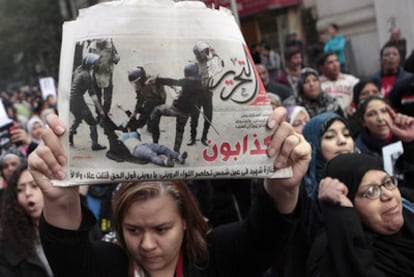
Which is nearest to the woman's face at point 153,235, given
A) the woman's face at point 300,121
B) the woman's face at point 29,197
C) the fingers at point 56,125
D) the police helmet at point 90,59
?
the fingers at point 56,125

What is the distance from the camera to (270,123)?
5.34 ft

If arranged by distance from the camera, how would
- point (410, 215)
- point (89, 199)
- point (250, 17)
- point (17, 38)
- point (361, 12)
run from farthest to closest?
point (17, 38)
point (250, 17)
point (361, 12)
point (89, 199)
point (410, 215)

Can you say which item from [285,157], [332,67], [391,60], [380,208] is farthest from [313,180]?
[332,67]

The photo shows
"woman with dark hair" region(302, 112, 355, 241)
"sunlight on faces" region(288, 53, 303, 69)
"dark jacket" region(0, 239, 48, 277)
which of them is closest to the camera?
"dark jacket" region(0, 239, 48, 277)

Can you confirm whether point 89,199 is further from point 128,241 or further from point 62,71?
point 62,71

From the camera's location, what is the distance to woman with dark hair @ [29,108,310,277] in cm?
172

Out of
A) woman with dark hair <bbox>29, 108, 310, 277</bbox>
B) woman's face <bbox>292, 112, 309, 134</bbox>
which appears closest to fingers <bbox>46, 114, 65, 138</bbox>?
woman with dark hair <bbox>29, 108, 310, 277</bbox>

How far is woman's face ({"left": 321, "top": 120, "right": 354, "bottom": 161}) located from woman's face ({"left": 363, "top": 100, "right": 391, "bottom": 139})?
0.45 m

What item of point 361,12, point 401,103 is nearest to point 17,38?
point 361,12

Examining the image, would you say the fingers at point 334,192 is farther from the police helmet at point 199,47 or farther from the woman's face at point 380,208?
the police helmet at point 199,47

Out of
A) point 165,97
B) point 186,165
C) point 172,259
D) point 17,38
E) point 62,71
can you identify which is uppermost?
point 62,71

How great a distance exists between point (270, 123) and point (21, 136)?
4.36 m

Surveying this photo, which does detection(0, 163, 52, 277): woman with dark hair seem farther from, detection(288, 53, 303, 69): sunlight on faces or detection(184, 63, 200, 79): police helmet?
detection(288, 53, 303, 69): sunlight on faces

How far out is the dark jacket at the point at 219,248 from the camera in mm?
1759
